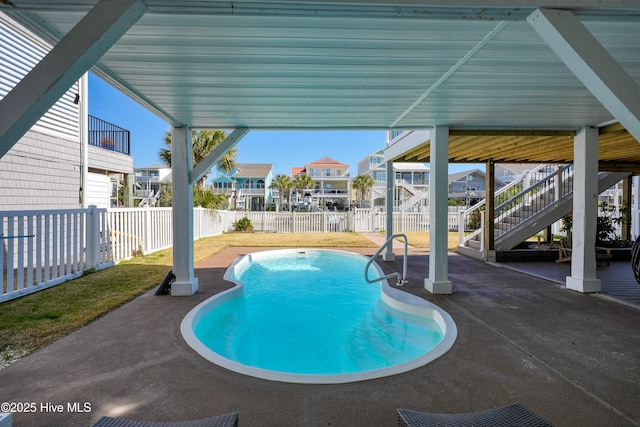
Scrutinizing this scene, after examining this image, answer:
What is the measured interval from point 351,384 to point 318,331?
8.83 feet

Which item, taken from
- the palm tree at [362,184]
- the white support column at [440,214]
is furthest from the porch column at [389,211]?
the palm tree at [362,184]

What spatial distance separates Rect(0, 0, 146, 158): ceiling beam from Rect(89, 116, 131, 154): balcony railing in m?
11.5

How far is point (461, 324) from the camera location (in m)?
4.34

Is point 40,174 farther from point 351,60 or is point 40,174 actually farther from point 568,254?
point 568,254

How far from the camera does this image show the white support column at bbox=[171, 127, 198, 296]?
5883 millimetres

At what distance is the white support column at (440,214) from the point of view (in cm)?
598

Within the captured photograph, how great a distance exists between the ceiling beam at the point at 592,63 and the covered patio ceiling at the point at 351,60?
0.23ft

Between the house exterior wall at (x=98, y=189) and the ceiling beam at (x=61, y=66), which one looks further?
the house exterior wall at (x=98, y=189)

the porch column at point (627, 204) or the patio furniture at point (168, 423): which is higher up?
the porch column at point (627, 204)

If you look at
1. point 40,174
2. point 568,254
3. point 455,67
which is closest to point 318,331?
point 455,67

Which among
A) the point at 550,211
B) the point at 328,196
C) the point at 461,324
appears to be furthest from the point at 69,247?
the point at 328,196

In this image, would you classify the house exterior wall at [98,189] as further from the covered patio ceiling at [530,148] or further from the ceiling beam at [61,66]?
the covered patio ceiling at [530,148]

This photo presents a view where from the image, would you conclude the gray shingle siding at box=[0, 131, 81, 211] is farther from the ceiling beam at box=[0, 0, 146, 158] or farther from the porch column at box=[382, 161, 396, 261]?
the porch column at box=[382, 161, 396, 261]

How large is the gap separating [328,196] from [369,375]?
37.7 metres
